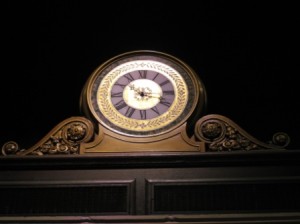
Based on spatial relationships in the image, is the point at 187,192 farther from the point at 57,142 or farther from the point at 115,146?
the point at 57,142

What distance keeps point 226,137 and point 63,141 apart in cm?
68

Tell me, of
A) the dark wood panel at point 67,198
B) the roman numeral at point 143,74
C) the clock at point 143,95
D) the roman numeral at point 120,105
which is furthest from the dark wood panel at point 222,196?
the roman numeral at point 143,74

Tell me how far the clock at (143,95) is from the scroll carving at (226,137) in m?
0.06

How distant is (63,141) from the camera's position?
7.64 feet

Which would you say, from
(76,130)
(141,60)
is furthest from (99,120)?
(141,60)

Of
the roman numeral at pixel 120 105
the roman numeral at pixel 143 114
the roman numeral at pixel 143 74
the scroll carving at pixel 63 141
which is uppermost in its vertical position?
the roman numeral at pixel 143 74

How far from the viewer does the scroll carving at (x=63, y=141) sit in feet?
7.56

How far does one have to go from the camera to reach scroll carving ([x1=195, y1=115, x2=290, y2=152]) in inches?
89.1

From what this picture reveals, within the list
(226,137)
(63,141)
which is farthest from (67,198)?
(226,137)

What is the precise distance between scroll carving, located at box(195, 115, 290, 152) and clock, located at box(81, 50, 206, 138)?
6cm

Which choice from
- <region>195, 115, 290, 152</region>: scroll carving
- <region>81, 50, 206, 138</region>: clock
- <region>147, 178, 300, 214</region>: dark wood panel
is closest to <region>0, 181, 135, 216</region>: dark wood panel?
<region>147, 178, 300, 214</region>: dark wood panel

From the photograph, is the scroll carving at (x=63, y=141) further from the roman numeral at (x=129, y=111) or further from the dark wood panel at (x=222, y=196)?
the dark wood panel at (x=222, y=196)

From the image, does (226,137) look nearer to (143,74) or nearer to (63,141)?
(143,74)

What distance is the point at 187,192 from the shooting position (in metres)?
2.17
